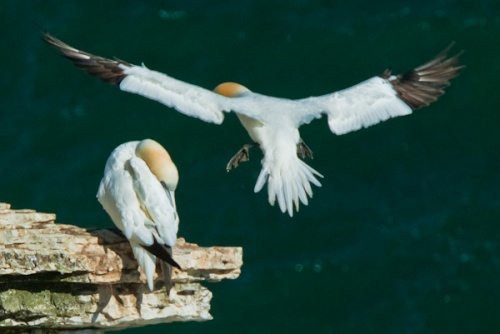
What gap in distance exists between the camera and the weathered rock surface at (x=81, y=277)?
34.7 feet

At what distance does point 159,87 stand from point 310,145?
9047 millimetres

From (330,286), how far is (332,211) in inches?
44.3

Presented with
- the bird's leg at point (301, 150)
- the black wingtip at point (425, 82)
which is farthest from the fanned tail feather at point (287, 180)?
the black wingtip at point (425, 82)

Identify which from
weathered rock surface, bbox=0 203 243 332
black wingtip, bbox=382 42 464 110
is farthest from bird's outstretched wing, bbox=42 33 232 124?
black wingtip, bbox=382 42 464 110

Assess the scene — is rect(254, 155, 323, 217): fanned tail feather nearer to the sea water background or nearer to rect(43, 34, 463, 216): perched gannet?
rect(43, 34, 463, 216): perched gannet

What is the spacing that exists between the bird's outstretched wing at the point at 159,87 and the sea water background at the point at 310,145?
7794mm

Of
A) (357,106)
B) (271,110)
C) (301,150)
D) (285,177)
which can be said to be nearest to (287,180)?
(285,177)

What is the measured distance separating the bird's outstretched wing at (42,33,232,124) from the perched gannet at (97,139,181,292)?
136 cm

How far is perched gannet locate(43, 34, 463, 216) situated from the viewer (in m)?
12.7

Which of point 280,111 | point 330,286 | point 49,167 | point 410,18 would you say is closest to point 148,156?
point 280,111

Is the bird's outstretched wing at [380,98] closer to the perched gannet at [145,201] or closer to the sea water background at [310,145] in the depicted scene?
the perched gannet at [145,201]

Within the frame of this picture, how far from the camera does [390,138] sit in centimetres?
2206

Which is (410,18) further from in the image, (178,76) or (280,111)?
(280,111)

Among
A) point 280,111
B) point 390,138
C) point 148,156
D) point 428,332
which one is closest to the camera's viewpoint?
point 148,156
